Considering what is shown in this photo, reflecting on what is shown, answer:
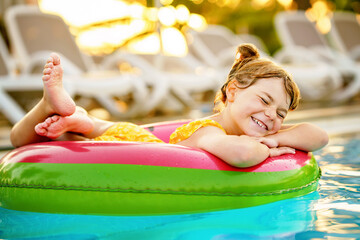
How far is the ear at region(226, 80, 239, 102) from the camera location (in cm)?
254

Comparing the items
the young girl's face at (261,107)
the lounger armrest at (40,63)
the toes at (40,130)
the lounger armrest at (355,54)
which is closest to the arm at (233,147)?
the young girl's face at (261,107)

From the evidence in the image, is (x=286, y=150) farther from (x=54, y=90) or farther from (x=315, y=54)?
(x=315, y=54)

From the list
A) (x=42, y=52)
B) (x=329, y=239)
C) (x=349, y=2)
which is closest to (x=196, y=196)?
(x=329, y=239)

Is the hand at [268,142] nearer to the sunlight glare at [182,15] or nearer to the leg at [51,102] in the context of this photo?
the leg at [51,102]

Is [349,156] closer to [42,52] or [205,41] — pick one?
[42,52]

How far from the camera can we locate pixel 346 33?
10.7 meters

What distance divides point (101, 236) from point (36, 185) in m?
0.50

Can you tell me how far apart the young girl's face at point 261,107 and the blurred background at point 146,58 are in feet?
10.6

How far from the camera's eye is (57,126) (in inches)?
98.8

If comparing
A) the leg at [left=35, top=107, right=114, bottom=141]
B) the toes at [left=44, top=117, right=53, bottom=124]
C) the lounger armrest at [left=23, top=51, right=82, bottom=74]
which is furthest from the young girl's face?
the lounger armrest at [left=23, top=51, right=82, bottom=74]

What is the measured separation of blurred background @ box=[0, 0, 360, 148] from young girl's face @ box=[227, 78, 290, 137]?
3.24m

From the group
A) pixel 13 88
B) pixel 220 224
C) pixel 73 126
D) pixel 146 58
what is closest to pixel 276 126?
pixel 220 224

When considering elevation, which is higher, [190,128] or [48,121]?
[48,121]

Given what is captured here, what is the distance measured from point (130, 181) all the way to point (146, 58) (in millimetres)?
7144
